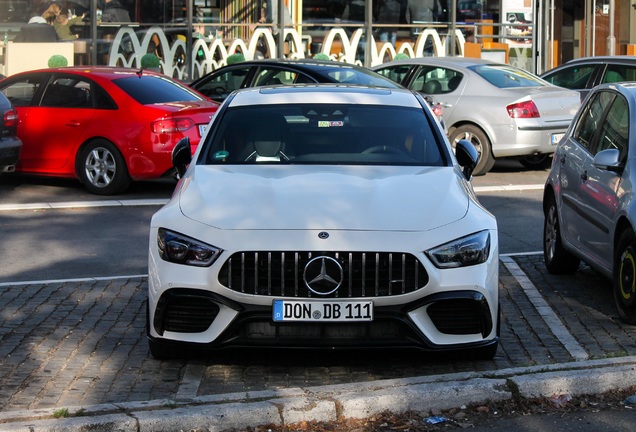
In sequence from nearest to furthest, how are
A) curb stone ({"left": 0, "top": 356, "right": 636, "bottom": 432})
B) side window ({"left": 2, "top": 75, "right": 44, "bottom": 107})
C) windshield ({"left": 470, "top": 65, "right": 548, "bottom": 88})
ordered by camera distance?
curb stone ({"left": 0, "top": 356, "right": 636, "bottom": 432}) < side window ({"left": 2, "top": 75, "right": 44, "bottom": 107}) < windshield ({"left": 470, "top": 65, "right": 548, "bottom": 88})

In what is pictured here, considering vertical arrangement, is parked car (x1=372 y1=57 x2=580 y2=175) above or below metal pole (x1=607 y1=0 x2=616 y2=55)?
below

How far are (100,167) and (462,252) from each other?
29.2ft

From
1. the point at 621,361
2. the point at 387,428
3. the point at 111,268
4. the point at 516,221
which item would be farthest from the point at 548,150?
the point at 387,428

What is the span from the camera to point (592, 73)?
62.1 ft

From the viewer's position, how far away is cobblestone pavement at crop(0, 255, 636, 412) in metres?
6.54

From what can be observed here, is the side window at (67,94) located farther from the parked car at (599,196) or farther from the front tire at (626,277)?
the front tire at (626,277)

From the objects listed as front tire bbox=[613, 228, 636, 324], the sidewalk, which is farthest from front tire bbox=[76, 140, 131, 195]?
front tire bbox=[613, 228, 636, 324]

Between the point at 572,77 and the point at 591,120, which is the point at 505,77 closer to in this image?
the point at 572,77

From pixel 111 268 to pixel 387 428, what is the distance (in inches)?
190

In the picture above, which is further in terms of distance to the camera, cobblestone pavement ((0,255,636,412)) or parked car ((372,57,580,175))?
parked car ((372,57,580,175))

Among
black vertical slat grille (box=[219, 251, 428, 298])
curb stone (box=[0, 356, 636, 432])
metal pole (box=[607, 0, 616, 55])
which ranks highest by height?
metal pole (box=[607, 0, 616, 55])

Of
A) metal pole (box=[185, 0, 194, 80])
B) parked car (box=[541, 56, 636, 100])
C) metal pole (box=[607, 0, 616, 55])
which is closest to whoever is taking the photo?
parked car (box=[541, 56, 636, 100])

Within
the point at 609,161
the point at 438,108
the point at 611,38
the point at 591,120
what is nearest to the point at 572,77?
the point at 438,108

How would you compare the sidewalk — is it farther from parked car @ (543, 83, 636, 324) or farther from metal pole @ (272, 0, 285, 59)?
metal pole @ (272, 0, 285, 59)
